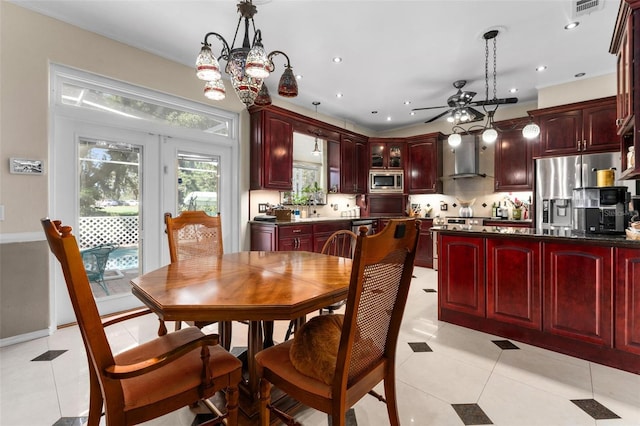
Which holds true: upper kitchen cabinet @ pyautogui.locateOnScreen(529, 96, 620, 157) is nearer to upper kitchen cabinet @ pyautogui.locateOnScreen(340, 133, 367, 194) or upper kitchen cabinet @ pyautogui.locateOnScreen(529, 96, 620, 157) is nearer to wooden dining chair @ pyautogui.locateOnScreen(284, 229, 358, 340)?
upper kitchen cabinet @ pyautogui.locateOnScreen(340, 133, 367, 194)

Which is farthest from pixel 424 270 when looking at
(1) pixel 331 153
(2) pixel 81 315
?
(2) pixel 81 315

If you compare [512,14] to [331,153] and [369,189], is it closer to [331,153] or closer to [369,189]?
[331,153]

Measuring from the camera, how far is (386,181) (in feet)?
20.3

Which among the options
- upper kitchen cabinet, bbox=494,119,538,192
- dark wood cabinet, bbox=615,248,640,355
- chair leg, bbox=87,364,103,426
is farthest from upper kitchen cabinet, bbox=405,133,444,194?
chair leg, bbox=87,364,103,426

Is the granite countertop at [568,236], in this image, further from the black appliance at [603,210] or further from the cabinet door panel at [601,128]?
the cabinet door panel at [601,128]

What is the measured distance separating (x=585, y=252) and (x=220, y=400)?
2.77 m

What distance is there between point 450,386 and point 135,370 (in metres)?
1.85

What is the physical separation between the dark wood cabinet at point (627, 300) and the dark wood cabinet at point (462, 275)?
87 cm

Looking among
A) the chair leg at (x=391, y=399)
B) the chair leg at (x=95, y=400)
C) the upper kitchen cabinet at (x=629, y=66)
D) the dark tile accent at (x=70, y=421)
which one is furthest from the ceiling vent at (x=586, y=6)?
the dark tile accent at (x=70, y=421)

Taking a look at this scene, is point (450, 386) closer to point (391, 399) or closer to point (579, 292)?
point (391, 399)

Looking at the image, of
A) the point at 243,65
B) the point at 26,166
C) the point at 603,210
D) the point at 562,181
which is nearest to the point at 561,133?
the point at 562,181

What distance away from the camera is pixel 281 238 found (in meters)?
4.06

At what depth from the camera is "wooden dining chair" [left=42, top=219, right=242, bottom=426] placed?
96 centimetres

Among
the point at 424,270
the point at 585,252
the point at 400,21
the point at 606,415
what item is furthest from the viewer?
the point at 424,270
